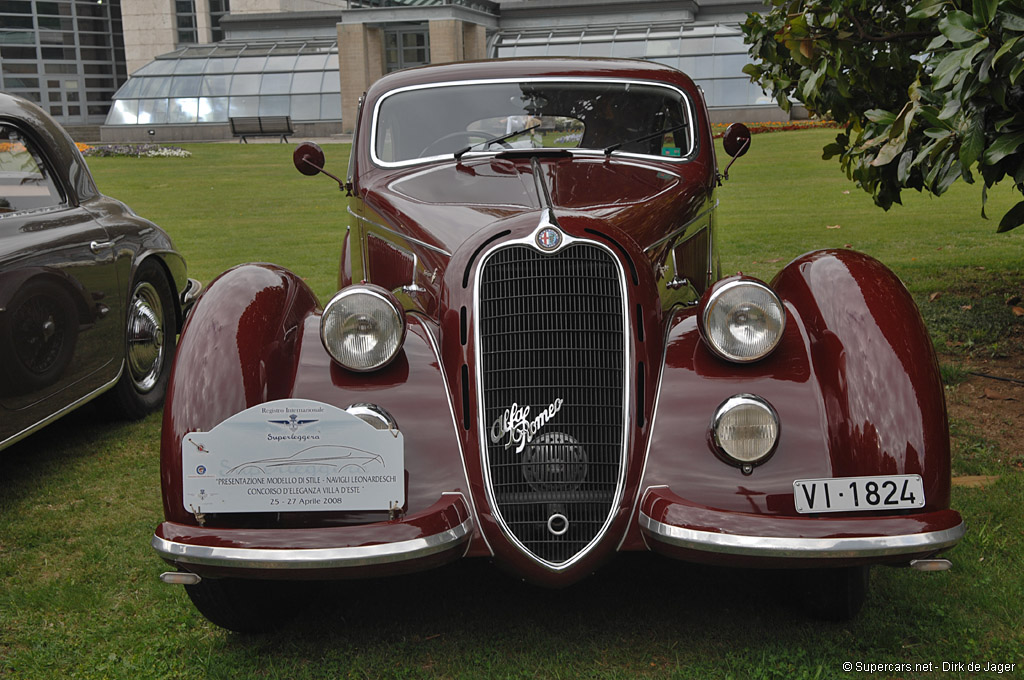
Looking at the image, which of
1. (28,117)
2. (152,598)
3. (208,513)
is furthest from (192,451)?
(28,117)

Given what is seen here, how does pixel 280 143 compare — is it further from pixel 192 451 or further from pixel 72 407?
pixel 192 451

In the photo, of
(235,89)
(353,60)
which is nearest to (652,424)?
(353,60)

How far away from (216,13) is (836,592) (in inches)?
1803

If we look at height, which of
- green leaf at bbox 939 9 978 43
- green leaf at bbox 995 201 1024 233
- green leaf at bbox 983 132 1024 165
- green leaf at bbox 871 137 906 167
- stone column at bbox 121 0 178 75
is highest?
stone column at bbox 121 0 178 75

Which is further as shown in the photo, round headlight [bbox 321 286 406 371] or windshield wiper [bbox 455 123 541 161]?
windshield wiper [bbox 455 123 541 161]

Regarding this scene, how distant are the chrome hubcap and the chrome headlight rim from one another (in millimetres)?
3806

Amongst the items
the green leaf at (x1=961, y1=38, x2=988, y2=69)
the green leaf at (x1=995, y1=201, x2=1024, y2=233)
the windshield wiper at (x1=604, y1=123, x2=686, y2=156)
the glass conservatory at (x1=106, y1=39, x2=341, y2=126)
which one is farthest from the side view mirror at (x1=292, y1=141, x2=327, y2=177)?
the glass conservatory at (x1=106, y1=39, x2=341, y2=126)

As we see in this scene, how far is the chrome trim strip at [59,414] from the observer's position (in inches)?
170

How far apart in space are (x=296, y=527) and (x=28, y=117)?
3.33m

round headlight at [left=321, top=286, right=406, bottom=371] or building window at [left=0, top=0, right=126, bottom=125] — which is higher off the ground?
building window at [left=0, top=0, right=126, bottom=125]

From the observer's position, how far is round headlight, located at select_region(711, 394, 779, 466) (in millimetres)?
2902

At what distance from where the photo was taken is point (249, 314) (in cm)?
334

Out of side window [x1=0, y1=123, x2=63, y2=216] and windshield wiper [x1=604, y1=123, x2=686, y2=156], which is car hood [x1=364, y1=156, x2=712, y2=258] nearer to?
windshield wiper [x1=604, y1=123, x2=686, y2=156]
